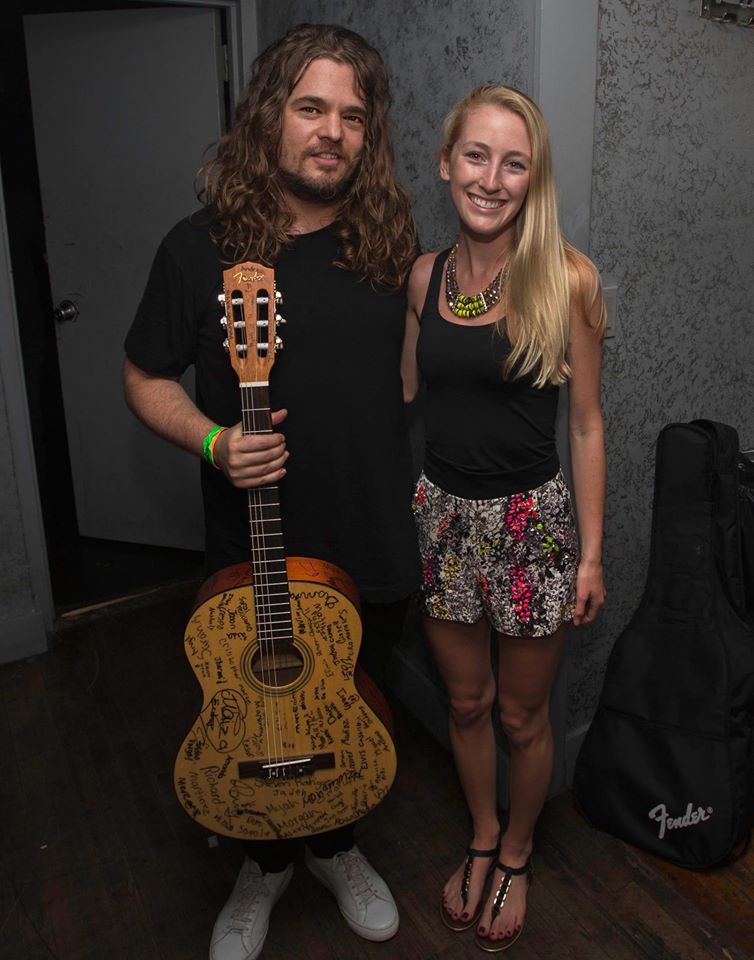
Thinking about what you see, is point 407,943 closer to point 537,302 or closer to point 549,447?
point 549,447

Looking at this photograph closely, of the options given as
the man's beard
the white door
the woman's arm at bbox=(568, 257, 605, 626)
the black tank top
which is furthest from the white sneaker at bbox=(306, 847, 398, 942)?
the white door

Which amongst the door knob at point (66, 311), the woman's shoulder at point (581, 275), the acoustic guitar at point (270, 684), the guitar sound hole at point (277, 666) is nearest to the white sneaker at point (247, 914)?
the acoustic guitar at point (270, 684)

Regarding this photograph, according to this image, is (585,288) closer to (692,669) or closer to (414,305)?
(414,305)

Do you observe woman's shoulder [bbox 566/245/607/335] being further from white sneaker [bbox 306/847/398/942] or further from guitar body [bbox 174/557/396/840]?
white sneaker [bbox 306/847/398/942]

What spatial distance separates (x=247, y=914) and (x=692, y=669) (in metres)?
1.02

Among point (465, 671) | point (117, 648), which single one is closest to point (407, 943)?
point (465, 671)

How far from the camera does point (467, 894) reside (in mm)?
1684

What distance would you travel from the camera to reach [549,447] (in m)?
1.46

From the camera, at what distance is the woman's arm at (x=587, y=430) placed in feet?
4.55

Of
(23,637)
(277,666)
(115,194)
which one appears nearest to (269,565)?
(277,666)

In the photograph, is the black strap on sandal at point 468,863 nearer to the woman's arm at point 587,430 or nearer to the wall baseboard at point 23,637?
the woman's arm at point 587,430

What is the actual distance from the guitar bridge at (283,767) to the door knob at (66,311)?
213 centimetres

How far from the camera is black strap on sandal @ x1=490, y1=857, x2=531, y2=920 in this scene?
1651 mm

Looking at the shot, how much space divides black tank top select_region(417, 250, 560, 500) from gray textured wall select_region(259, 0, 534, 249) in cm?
43
